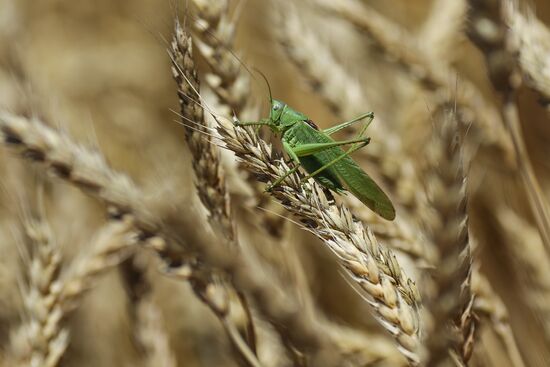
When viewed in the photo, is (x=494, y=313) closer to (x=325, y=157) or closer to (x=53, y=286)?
(x=325, y=157)

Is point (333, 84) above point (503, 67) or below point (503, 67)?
below

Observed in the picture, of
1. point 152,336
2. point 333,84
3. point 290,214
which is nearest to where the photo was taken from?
point 290,214

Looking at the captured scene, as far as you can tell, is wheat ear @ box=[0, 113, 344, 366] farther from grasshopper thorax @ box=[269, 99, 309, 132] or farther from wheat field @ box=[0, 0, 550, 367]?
grasshopper thorax @ box=[269, 99, 309, 132]

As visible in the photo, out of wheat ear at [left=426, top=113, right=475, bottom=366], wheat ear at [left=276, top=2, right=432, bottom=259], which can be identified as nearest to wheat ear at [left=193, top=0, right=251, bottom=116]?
wheat ear at [left=276, top=2, right=432, bottom=259]

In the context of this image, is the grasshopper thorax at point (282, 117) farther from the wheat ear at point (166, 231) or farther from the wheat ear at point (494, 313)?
the wheat ear at point (494, 313)

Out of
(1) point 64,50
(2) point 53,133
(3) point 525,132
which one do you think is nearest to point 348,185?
(2) point 53,133

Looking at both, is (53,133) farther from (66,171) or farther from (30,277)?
(30,277)

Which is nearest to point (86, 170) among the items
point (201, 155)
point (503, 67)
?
point (201, 155)
